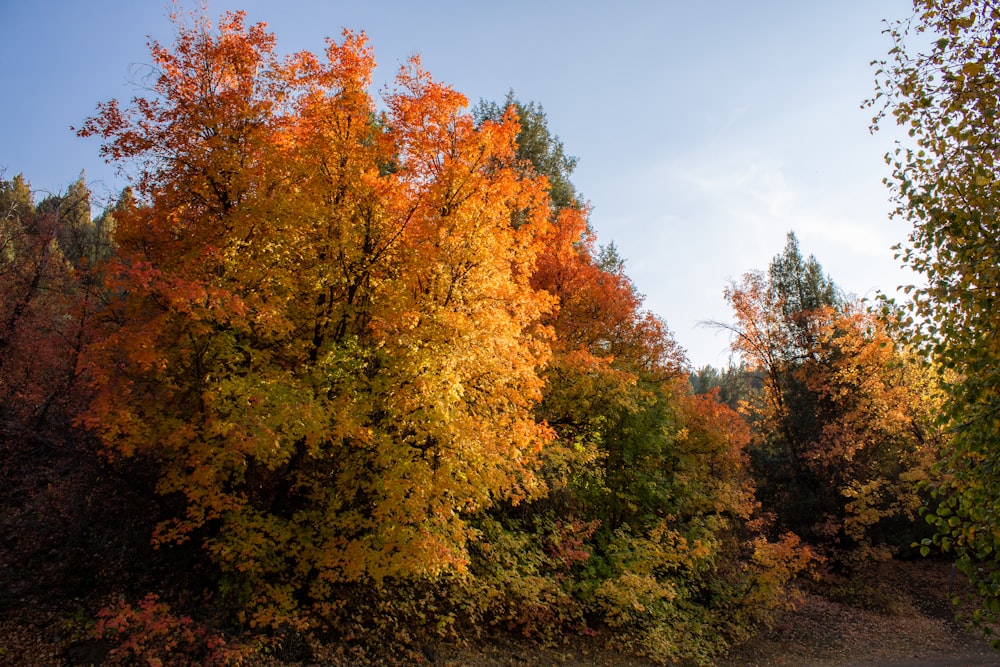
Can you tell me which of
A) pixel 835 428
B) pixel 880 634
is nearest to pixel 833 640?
pixel 880 634

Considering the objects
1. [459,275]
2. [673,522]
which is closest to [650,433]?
[673,522]

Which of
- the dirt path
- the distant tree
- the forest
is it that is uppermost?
the distant tree

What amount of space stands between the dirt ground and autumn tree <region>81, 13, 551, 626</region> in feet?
7.72

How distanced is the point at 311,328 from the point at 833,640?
19.0 metres

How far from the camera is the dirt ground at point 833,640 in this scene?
974 cm

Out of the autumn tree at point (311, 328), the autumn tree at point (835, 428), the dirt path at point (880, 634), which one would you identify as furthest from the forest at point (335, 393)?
the autumn tree at point (835, 428)

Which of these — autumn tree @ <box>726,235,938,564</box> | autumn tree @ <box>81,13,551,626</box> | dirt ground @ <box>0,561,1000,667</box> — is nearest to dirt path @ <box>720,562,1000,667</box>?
dirt ground @ <box>0,561,1000,667</box>

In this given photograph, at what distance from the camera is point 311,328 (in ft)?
37.4

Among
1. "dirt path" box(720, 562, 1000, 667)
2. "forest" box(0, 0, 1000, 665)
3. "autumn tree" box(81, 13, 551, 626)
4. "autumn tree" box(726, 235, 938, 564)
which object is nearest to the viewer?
"forest" box(0, 0, 1000, 665)

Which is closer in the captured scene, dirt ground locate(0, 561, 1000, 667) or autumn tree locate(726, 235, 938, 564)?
dirt ground locate(0, 561, 1000, 667)

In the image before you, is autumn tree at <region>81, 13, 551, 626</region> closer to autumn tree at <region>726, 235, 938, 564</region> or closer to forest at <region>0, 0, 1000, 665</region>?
forest at <region>0, 0, 1000, 665</region>

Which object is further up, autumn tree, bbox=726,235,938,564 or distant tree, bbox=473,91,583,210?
distant tree, bbox=473,91,583,210

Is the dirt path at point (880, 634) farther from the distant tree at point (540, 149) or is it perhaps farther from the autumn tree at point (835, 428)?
the distant tree at point (540, 149)

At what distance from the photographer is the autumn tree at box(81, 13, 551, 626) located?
9.66 metres
